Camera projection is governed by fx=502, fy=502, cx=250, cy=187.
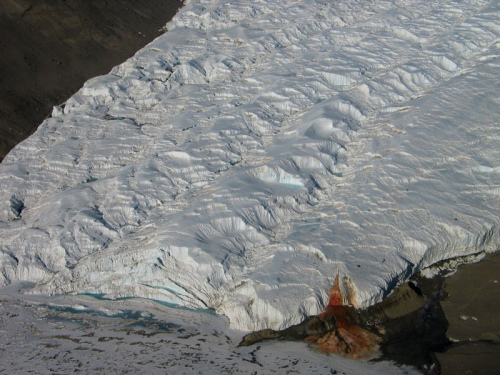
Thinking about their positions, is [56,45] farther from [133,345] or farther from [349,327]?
[349,327]

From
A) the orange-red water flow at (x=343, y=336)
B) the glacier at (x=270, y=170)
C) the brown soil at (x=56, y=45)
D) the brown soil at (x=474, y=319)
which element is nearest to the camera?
the brown soil at (x=474, y=319)

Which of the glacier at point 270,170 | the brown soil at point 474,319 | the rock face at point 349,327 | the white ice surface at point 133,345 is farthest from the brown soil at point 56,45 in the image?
the brown soil at point 474,319

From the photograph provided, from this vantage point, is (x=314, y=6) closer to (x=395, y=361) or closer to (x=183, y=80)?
(x=183, y=80)

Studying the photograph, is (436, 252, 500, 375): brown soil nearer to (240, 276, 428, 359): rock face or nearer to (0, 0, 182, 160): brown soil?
(240, 276, 428, 359): rock face

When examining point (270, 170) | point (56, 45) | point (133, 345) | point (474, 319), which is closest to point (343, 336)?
point (474, 319)

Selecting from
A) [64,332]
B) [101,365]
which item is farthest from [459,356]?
[64,332]

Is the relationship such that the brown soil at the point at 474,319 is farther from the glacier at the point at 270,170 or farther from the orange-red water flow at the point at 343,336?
the orange-red water flow at the point at 343,336

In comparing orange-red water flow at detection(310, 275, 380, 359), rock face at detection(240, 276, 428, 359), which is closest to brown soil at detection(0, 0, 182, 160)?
rock face at detection(240, 276, 428, 359)
